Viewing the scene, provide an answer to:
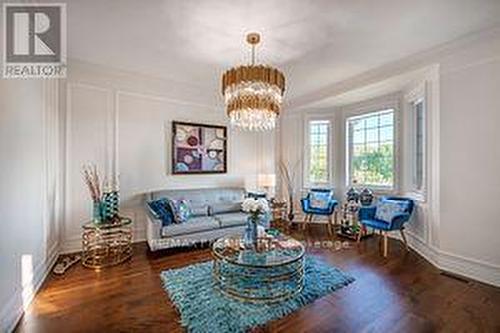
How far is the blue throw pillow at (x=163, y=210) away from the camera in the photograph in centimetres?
377

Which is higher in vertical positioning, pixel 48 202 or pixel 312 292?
pixel 48 202

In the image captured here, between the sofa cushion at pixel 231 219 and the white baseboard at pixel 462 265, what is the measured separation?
2.62 meters

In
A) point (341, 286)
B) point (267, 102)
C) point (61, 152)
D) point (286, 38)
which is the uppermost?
point (286, 38)

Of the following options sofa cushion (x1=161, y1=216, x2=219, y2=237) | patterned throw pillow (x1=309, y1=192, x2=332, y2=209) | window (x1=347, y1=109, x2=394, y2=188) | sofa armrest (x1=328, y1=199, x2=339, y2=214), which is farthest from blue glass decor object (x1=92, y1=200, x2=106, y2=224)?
window (x1=347, y1=109, x2=394, y2=188)

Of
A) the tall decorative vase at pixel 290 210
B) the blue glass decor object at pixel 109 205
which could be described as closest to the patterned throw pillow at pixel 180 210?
the blue glass decor object at pixel 109 205

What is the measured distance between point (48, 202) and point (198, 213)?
2.02 metres

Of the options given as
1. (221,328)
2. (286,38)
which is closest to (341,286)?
(221,328)

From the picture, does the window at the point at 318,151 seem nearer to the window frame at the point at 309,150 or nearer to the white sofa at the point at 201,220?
the window frame at the point at 309,150

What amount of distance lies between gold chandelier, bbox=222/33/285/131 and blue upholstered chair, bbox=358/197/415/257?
241cm

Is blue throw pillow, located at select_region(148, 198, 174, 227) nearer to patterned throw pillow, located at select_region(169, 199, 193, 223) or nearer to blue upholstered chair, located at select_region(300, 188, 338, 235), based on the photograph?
patterned throw pillow, located at select_region(169, 199, 193, 223)

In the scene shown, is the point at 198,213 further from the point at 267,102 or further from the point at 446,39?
the point at 446,39

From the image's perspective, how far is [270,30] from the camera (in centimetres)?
282

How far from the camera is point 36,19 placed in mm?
2648

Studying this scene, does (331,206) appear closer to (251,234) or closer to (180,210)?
(251,234)
